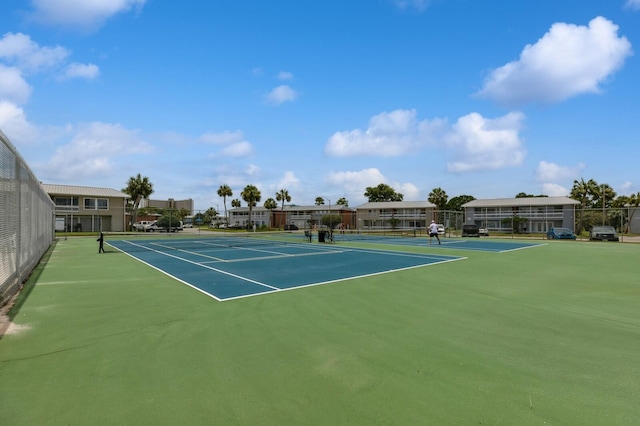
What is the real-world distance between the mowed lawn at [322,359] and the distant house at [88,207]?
47561mm

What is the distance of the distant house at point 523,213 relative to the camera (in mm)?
55094

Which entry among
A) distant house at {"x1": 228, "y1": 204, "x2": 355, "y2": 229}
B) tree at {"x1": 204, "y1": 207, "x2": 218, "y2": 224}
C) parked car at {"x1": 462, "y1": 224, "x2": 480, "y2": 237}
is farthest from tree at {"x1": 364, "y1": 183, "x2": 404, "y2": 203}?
parked car at {"x1": 462, "y1": 224, "x2": 480, "y2": 237}

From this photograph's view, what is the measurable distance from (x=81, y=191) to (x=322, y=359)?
57.5m

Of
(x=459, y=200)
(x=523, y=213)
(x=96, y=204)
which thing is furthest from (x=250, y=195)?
(x=459, y=200)

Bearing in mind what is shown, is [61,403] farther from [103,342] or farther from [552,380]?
[552,380]

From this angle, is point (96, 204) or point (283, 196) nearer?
point (96, 204)

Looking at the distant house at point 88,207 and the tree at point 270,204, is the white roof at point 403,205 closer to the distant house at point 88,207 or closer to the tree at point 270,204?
the tree at point 270,204

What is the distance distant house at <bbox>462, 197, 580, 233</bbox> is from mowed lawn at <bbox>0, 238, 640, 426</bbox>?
55.1 metres

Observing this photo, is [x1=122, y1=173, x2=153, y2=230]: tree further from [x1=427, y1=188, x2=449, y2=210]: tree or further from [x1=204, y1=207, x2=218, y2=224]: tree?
[x1=427, y1=188, x2=449, y2=210]: tree

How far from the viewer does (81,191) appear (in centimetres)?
4981

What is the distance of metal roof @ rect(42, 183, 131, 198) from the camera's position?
47.9 metres

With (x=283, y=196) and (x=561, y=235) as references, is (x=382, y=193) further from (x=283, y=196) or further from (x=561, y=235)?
(x=561, y=235)

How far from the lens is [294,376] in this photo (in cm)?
379

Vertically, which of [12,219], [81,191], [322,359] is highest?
[81,191]
